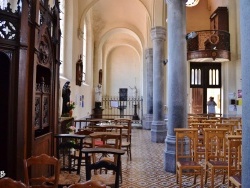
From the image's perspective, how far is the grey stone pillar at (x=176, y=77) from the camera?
21.1ft

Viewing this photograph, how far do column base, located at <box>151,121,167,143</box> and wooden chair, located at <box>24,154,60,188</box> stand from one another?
6.78m

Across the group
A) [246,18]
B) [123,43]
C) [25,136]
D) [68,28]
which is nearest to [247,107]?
[246,18]

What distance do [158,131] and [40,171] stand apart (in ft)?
24.3

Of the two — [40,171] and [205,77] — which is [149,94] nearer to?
[205,77]

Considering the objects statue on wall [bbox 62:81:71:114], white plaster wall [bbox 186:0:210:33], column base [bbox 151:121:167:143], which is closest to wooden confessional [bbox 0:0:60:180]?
statue on wall [bbox 62:81:71:114]

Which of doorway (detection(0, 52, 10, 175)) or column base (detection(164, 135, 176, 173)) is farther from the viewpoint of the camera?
column base (detection(164, 135, 176, 173))

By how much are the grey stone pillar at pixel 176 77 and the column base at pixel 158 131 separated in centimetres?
471

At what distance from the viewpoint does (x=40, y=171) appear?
14.5 ft

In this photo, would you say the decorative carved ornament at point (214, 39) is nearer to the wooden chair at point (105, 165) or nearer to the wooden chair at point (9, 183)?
the wooden chair at point (105, 165)

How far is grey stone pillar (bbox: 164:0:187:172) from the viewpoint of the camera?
6.45m

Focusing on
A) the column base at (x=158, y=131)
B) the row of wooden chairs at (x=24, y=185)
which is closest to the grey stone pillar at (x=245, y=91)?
the row of wooden chairs at (x=24, y=185)

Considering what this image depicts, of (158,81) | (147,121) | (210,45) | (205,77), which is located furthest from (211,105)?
(158,81)

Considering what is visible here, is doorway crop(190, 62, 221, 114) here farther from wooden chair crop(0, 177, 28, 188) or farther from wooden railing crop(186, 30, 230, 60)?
wooden chair crop(0, 177, 28, 188)

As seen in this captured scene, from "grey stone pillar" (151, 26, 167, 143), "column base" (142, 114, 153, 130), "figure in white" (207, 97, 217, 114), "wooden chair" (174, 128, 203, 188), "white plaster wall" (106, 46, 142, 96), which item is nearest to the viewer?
"wooden chair" (174, 128, 203, 188)
